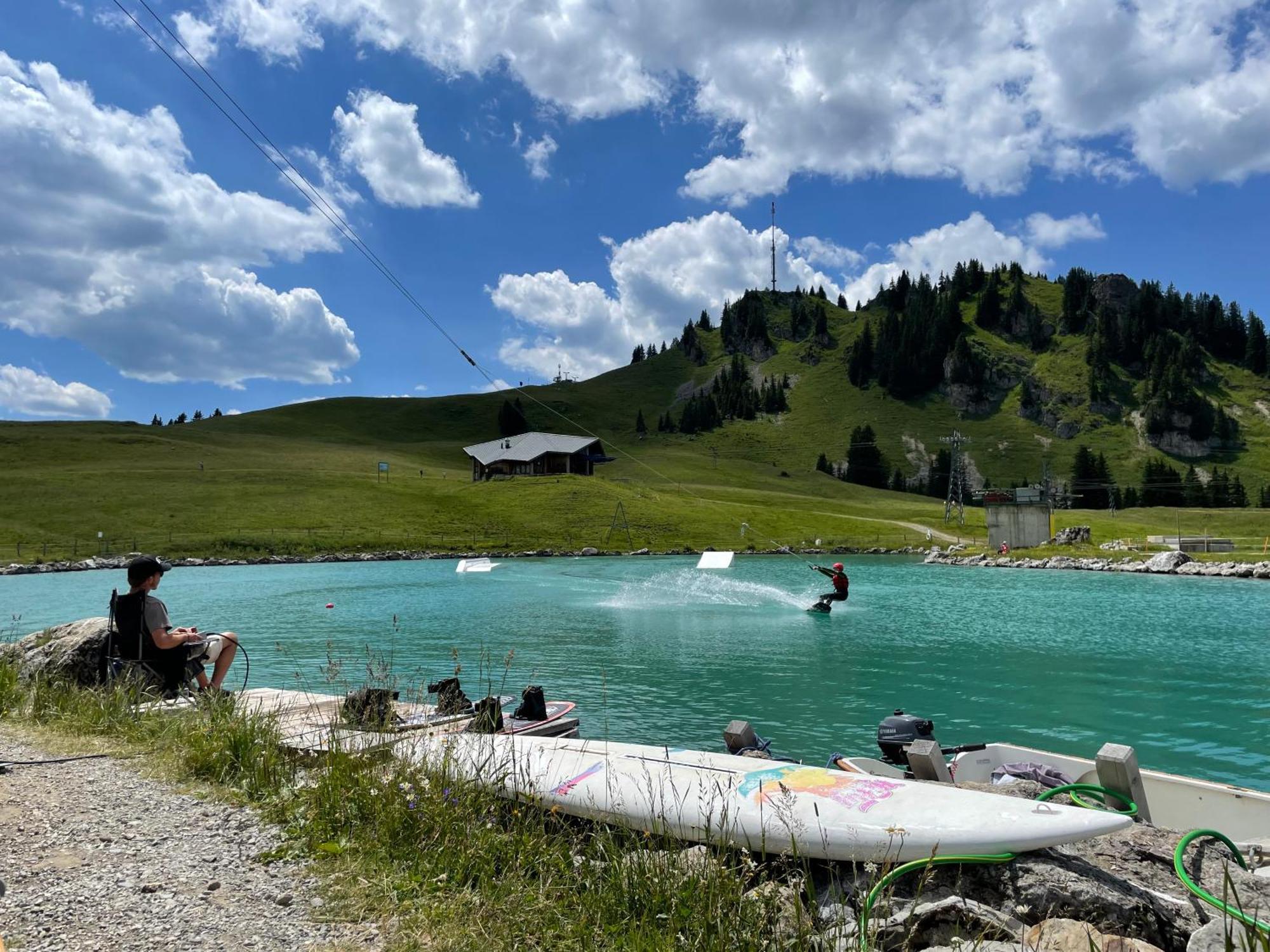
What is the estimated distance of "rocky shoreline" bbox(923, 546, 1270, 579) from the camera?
68750 mm

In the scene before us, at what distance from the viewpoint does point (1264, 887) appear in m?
7.26

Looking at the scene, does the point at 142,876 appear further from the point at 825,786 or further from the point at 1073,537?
the point at 1073,537

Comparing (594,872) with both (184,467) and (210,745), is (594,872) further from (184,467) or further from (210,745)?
(184,467)

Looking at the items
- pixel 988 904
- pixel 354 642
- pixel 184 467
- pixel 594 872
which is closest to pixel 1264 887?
pixel 988 904

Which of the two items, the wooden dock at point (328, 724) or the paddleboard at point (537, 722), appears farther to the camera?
the paddleboard at point (537, 722)

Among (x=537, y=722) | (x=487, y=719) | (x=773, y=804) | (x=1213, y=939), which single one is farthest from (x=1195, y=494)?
(x=1213, y=939)

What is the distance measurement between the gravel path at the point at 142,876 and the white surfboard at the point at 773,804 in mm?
2101

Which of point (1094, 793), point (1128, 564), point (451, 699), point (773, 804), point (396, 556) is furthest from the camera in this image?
point (396, 556)

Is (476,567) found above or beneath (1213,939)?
beneath

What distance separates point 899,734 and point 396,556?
85.2 meters

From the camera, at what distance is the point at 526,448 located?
152 meters

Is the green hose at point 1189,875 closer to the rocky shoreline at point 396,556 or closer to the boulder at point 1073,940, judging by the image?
the boulder at point 1073,940

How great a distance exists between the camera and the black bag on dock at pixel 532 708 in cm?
1492

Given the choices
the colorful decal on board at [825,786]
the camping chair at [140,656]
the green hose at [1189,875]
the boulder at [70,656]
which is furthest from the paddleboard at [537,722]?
the green hose at [1189,875]
